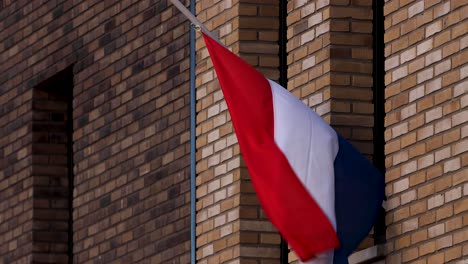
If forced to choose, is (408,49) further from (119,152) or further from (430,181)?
(119,152)

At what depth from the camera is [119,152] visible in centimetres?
1334

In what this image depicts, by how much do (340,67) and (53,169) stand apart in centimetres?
406

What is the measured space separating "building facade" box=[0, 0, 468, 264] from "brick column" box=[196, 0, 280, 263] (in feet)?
0.04

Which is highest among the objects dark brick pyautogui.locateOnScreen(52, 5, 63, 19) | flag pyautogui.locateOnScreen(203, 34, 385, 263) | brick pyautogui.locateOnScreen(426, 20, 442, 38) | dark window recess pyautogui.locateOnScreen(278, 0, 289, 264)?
dark brick pyautogui.locateOnScreen(52, 5, 63, 19)

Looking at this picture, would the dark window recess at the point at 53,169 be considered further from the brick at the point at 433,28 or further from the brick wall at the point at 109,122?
the brick at the point at 433,28

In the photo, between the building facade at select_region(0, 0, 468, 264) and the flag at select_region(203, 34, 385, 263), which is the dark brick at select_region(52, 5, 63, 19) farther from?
the flag at select_region(203, 34, 385, 263)

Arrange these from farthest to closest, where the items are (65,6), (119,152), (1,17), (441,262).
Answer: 1. (1,17)
2. (65,6)
3. (119,152)
4. (441,262)

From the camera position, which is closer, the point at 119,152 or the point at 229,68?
the point at 229,68

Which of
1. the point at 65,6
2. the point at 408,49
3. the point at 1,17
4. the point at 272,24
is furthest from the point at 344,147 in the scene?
the point at 1,17

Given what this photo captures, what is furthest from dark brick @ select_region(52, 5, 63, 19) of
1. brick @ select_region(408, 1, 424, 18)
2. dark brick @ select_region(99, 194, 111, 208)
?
brick @ select_region(408, 1, 424, 18)

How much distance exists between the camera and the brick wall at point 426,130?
980cm

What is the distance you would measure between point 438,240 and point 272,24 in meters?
2.42

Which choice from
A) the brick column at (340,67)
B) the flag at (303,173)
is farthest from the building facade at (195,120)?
the flag at (303,173)

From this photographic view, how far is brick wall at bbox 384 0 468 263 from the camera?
9797 millimetres
